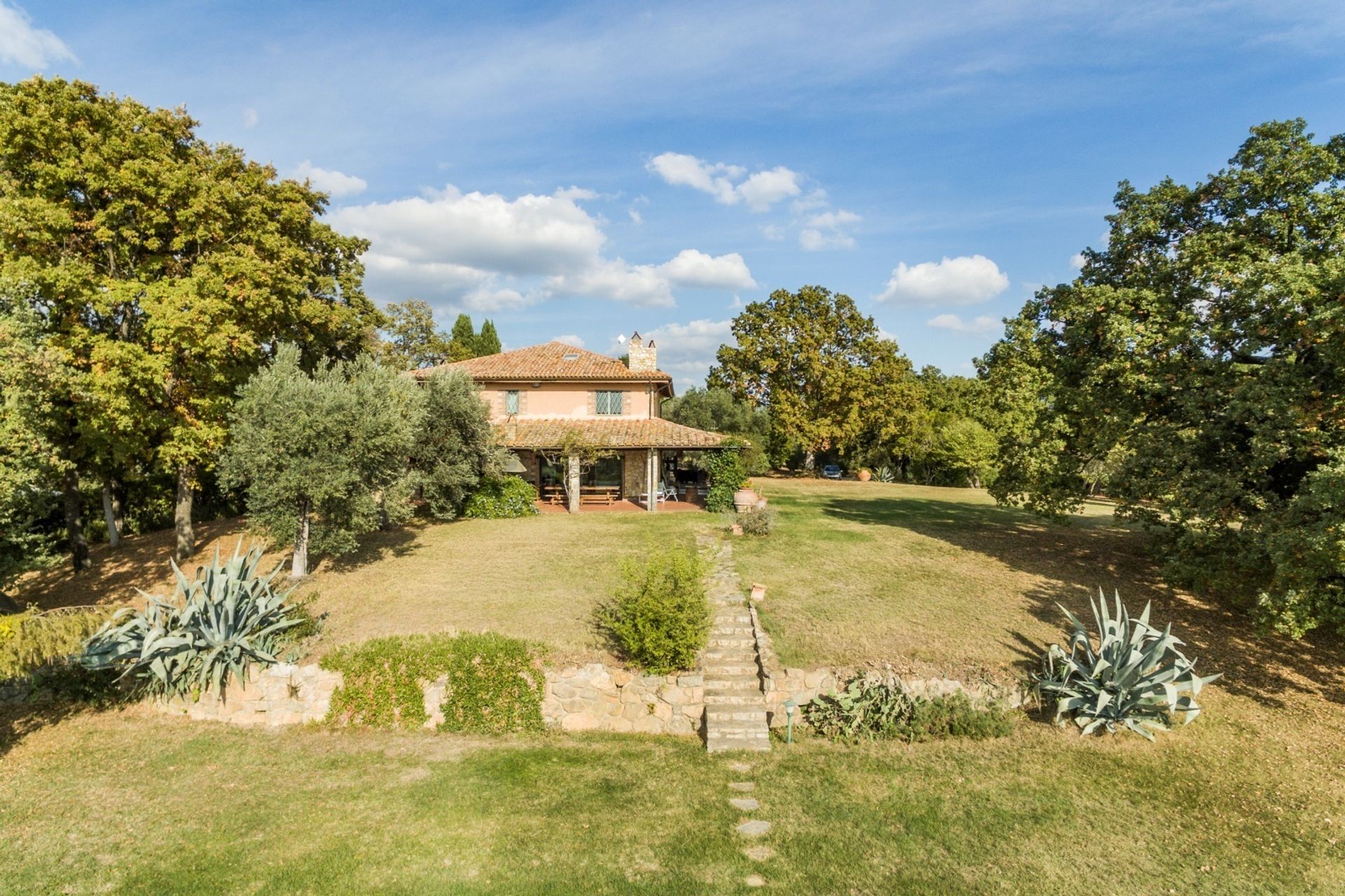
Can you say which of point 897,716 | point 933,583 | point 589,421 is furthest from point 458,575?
point 589,421

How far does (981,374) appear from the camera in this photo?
21.8 m

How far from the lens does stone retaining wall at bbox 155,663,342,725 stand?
12.3 meters

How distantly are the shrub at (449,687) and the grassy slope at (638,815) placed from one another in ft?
1.43

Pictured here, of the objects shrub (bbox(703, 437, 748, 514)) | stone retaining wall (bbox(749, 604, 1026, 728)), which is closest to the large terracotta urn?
shrub (bbox(703, 437, 748, 514))

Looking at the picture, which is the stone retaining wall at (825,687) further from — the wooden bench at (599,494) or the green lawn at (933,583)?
the wooden bench at (599,494)

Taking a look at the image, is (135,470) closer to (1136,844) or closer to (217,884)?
(217,884)

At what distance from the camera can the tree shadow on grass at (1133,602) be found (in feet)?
40.6

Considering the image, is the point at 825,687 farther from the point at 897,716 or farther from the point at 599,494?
the point at 599,494

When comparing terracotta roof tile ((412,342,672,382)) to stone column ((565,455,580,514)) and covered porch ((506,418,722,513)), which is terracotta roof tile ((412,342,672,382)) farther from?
stone column ((565,455,580,514))

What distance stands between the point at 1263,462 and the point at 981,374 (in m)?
9.52

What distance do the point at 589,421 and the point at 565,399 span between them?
62.1 inches

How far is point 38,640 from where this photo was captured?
1301cm

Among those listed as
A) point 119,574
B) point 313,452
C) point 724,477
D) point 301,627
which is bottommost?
point 119,574

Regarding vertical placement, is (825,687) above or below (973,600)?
below
